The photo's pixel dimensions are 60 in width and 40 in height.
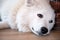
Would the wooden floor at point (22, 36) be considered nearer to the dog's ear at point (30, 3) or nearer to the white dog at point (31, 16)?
the white dog at point (31, 16)

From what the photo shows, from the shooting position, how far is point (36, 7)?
1494 mm

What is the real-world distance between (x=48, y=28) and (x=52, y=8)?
23 centimetres

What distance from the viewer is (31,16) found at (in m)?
1.48

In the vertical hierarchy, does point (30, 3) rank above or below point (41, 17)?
above

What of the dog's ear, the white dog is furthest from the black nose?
the dog's ear

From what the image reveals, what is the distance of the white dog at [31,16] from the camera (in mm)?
1439

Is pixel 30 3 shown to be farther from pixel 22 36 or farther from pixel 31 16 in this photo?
pixel 22 36

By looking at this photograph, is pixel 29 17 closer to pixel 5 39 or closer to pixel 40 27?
pixel 40 27

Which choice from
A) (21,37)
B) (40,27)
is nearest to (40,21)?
(40,27)

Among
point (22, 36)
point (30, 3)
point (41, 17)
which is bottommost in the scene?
point (22, 36)

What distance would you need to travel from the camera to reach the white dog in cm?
144

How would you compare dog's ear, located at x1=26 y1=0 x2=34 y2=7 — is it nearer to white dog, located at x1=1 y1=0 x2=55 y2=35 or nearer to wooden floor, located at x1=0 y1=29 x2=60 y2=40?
white dog, located at x1=1 y1=0 x2=55 y2=35

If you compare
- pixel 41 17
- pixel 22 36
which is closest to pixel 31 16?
pixel 41 17

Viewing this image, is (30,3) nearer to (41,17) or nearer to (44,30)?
(41,17)
